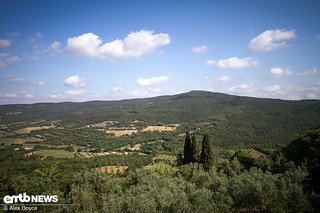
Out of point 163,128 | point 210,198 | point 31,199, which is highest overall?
point 210,198

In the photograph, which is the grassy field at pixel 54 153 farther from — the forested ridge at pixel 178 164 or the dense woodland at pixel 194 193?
the dense woodland at pixel 194 193

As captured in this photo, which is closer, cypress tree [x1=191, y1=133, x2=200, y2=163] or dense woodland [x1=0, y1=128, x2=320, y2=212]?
dense woodland [x1=0, y1=128, x2=320, y2=212]

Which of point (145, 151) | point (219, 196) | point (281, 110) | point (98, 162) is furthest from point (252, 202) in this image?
point (281, 110)

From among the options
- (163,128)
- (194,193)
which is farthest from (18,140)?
(194,193)

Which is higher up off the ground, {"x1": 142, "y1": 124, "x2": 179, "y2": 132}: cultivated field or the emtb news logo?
the emtb news logo

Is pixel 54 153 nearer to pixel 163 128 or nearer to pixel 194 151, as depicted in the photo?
pixel 194 151

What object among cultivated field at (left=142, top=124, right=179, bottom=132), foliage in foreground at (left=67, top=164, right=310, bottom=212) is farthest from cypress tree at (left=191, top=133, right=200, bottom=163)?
cultivated field at (left=142, top=124, right=179, bottom=132)

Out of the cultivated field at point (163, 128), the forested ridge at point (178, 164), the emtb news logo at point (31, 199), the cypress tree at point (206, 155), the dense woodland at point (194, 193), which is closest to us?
the dense woodland at point (194, 193)

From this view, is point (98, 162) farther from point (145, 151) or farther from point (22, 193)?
point (22, 193)

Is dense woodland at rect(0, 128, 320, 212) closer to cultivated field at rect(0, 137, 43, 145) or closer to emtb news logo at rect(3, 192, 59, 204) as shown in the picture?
emtb news logo at rect(3, 192, 59, 204)

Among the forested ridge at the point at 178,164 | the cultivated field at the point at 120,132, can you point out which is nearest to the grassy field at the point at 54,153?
the forested ridge at the point at 178,164

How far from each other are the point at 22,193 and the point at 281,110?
180m

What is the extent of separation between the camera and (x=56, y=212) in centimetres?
2597

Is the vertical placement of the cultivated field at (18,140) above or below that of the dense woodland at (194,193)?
Answer: below
